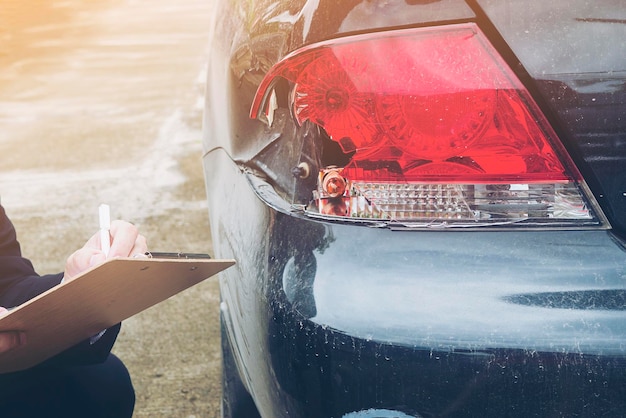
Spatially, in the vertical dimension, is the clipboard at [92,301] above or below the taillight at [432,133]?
below

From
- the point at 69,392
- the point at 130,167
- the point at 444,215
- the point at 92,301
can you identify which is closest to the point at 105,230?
the point at 92,301

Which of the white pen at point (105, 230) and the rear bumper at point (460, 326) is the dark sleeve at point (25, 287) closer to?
the white pen at point (105, 230)

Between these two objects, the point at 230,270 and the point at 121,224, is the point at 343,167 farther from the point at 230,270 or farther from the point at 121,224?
the point at 121,224

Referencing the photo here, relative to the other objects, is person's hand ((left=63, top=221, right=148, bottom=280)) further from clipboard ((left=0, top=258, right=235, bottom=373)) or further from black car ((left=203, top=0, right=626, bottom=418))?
black car ((left=203, top=0, right=626, bottom=418))

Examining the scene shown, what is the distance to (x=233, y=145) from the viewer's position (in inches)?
63.7

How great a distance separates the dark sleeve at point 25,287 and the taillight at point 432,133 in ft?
2.09

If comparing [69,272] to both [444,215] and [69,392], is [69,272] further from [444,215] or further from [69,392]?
[444,215]

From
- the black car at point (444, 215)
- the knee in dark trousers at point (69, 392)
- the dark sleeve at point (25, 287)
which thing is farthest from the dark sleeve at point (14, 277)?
the black car at point (444, 215)

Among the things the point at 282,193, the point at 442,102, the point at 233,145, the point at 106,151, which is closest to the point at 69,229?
the point at 106,151

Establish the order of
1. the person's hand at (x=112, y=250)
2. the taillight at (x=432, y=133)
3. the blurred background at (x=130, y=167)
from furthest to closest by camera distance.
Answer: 1. the blurred background at (x=130, y=167)
2. the person's hand at (x=112, y=250)
3. the taillight at (x=432, y=133)

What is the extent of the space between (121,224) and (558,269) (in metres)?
0.85

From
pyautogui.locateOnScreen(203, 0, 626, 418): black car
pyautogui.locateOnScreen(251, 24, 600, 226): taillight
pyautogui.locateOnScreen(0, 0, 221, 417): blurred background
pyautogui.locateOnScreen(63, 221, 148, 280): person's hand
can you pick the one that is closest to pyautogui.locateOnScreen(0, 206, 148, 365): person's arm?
pyautogui.locateOnScreen(63, 221, 148, 280): person's hand

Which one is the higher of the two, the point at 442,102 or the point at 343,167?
the point at 442,102

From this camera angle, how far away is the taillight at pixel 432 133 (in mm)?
1188
